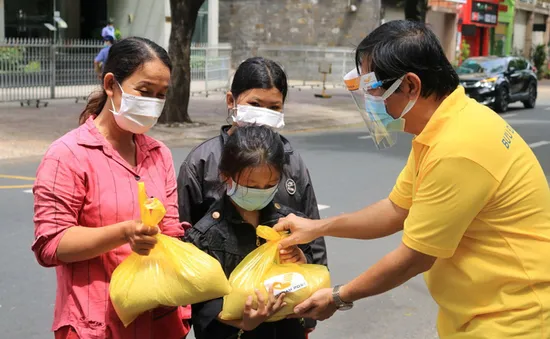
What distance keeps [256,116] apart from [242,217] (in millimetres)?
528

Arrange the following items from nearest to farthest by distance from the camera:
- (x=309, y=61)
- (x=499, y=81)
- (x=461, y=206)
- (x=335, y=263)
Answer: (x=461, y=206) < (x=335, y=263) < (x=499, y=81) < (x=309, y=61)

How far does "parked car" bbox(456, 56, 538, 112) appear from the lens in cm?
1998

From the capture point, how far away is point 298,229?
2.66 meters

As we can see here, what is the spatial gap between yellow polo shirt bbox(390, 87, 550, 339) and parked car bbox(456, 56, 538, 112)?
1796cm

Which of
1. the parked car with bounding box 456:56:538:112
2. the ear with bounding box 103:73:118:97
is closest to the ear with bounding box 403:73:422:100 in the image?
the ear with bounding box 103:73:118:97

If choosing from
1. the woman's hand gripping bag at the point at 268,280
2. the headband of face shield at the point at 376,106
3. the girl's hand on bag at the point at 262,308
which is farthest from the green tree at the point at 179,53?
the girl's hand on bag at the point at 262,308

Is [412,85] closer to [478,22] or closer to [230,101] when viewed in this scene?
[230,101]

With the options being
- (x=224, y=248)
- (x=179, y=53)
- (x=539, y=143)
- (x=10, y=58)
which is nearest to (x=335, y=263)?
(x=224, y=248)

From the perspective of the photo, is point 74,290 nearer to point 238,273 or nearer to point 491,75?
point 238,273

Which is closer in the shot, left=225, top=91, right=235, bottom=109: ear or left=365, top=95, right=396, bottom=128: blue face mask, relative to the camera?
left=365, top=95, right=396, bottom=128: blue face mask

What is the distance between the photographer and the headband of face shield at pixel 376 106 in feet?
7.74

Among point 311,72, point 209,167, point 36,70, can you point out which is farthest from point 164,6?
point 209,167

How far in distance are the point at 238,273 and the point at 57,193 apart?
2.11ft

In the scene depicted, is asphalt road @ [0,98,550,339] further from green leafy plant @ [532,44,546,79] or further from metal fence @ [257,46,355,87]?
green leafy plant @ [532,44,546,79]
